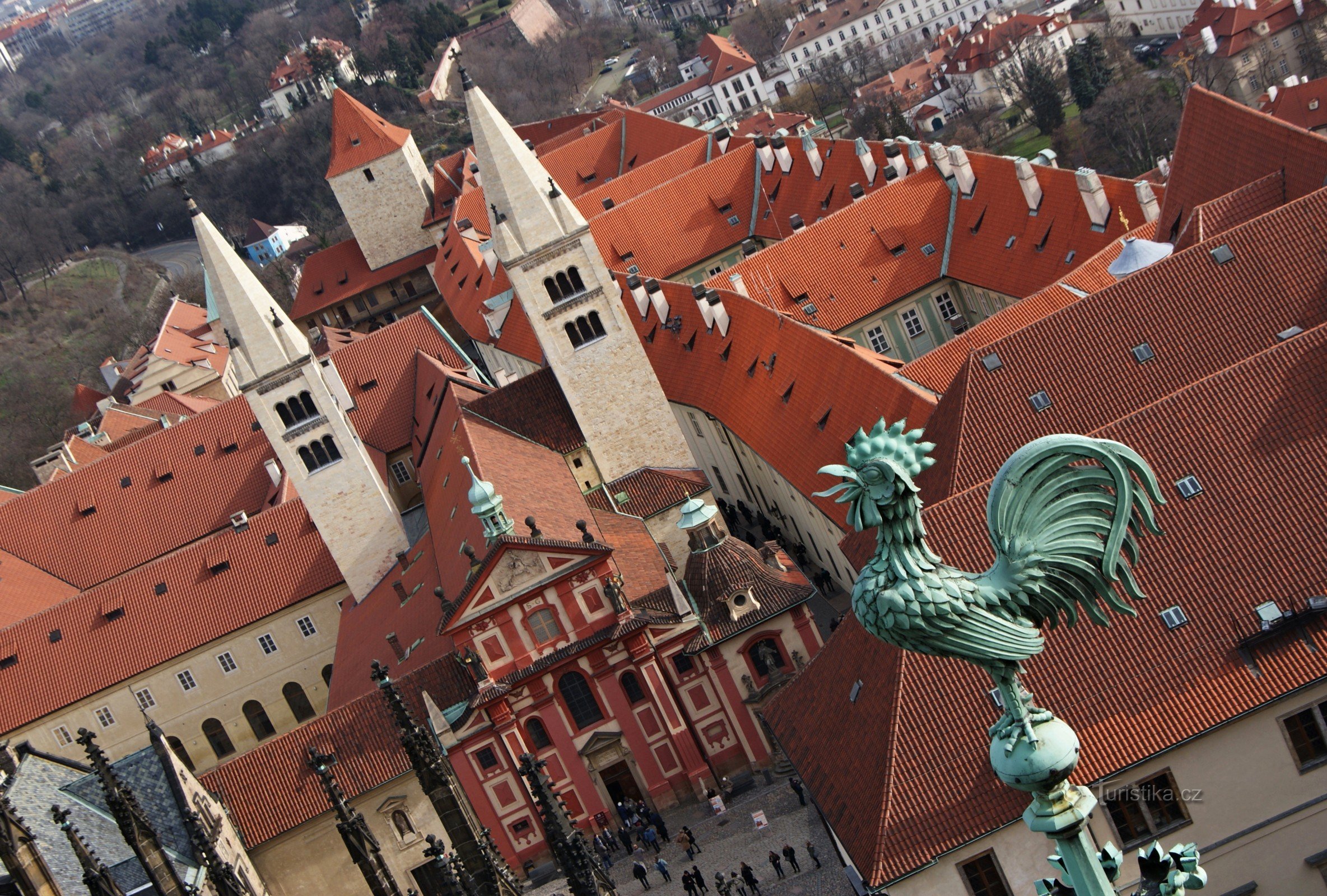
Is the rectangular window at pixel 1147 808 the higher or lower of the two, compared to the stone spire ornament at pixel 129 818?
lower

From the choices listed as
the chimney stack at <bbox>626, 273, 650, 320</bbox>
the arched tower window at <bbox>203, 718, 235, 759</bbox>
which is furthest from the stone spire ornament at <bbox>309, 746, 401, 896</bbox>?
the chimney stack at <bbox>626, 273, 650, 320</bbox>

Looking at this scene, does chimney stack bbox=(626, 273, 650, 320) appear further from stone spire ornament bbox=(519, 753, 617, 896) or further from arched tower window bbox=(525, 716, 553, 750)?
stone spire ornament bbox=(519, 753, 617, 896)

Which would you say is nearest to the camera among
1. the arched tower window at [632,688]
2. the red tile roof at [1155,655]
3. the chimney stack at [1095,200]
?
the red tile roof at [1155,655]

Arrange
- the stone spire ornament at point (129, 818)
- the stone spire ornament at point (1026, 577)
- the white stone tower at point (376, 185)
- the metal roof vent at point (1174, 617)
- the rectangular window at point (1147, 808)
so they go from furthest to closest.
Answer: the white stone tower at point (376, 185) → the stone spire ornament at point (129, 818) → the metal roof vent at point (1174, 617) → the rectangular window at point (1147, 808) → the stone spire ornament at point (1026, 577)

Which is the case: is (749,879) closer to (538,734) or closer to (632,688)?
(632,688)

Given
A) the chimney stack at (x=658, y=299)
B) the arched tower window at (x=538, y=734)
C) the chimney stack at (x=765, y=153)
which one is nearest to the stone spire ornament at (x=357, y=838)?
the arched tower window at (x=538, y=734)

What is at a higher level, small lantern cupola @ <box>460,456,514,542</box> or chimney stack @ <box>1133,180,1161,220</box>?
small lantern cupola @ <box>460,456,514,542</box>

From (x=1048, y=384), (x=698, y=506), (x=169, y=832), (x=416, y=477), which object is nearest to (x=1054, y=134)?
(x=416, y=477)

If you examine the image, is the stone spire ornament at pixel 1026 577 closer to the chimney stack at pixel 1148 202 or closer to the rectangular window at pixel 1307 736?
the rectangular window at pixel 1307 736
